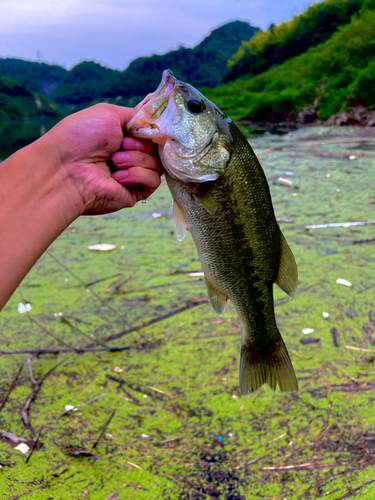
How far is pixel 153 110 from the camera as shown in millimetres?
1547

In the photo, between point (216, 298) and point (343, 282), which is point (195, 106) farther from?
point (343, 282)

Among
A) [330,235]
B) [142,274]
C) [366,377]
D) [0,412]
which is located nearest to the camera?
[0,412]

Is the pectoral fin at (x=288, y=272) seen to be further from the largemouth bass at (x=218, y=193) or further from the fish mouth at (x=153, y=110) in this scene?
the fish mouth at (x=153, y=110)

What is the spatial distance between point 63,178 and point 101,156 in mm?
213

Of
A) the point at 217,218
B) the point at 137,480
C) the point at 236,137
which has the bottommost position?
the point at 137,480

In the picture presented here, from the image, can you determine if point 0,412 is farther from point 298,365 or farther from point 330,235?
point 330,235

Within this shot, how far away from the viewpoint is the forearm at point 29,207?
57.2 inches

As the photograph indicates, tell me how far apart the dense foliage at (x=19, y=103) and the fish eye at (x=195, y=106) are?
66144mm

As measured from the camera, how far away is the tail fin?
1.85 m

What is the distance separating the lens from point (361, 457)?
1.89 m

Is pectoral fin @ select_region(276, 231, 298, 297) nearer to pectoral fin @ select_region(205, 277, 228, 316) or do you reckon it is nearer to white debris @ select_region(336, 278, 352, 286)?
pectoral fin @ select_region(205, 277, 228, 316)

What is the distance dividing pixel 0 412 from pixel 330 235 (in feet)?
12.9

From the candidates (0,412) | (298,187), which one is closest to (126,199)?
(0,412)

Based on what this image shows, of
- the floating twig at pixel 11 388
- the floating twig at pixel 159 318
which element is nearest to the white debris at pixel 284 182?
the floating twig at pixel 159 318
